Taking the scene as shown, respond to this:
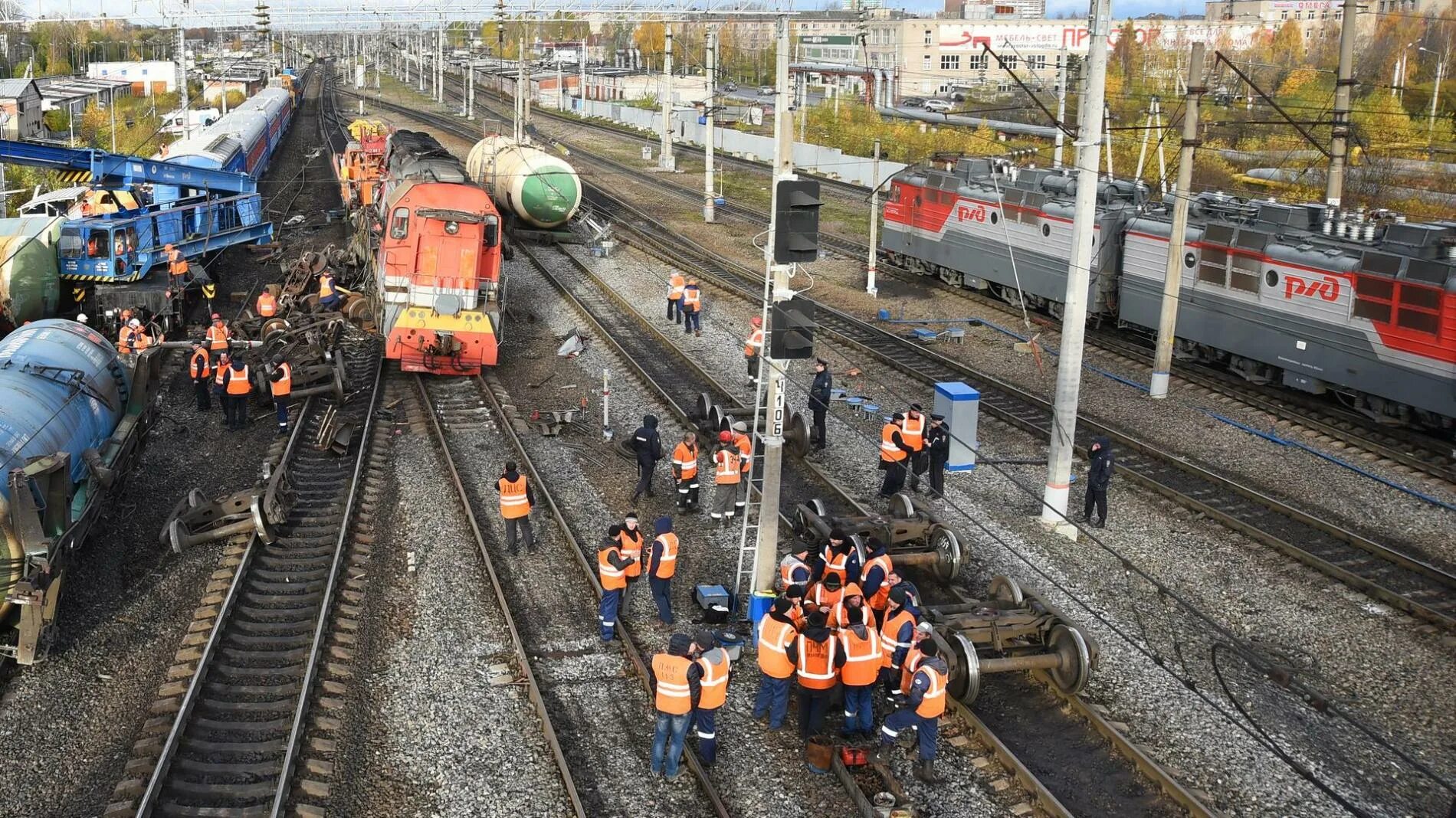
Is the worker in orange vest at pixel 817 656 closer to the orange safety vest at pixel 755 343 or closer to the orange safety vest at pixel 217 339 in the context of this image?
the orange safety vest at pixel 755 343

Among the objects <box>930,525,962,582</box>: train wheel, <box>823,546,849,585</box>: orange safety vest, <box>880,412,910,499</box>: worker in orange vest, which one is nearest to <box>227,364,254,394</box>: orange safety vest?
<box>880,412,910,499</box>: worker in orange vest

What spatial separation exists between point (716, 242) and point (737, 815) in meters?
29.0

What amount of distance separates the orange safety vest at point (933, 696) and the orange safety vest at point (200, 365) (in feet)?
49.1

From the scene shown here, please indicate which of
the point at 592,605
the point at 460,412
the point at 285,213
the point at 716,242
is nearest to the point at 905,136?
the point at 716,242

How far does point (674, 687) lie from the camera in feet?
32.3

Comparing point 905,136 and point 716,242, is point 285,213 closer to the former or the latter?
point 716,242

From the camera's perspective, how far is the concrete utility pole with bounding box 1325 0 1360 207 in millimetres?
21219

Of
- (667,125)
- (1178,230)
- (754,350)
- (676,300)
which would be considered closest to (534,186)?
(676,300)

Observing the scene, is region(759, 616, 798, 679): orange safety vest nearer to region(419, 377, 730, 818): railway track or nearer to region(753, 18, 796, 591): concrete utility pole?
region(419, 377, 730, 818): railway track

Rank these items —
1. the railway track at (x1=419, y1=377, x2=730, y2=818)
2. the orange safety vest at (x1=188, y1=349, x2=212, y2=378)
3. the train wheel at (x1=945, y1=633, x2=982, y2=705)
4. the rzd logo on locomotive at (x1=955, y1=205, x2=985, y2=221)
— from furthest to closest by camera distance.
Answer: the rzd logo on locomotive at (x1=955, y1=205, x2=985, y2=221), the orange safety vest at (x1=188, y1=349, x2=212, y2=378), the train wheel at (x1=945, y1=633, x2=982, y2=705), the railway track at (x1=419, y1=377, x2=730, y2=818)

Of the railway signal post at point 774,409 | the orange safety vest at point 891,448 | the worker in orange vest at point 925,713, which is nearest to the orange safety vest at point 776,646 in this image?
the worker in orange vest at point 925,713

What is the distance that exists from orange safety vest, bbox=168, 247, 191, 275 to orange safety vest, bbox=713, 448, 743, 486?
1666 cm

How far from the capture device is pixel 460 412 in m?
20.5

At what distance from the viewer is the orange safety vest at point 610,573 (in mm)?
12070
